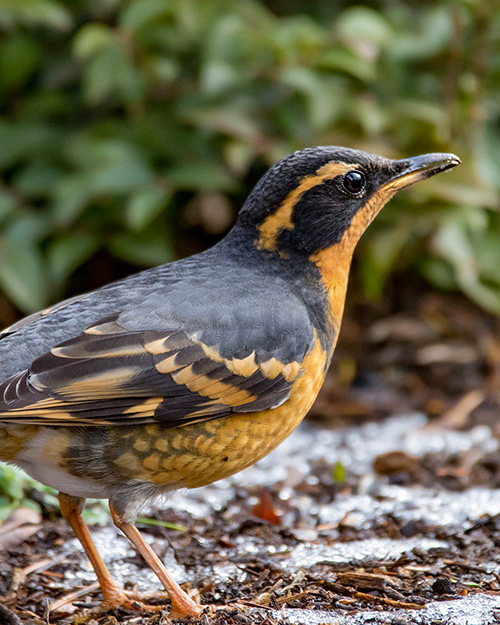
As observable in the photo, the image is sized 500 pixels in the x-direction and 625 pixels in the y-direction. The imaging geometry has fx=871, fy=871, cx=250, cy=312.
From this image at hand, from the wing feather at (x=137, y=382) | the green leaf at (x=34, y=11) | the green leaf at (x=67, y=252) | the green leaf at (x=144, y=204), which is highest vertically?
the green leaf at (x=34, y=11)

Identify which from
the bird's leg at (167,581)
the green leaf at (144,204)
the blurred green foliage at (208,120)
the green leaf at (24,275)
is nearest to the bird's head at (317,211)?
the bird's leg at (167,581)

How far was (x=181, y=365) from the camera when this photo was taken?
152 inches

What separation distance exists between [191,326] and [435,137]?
4055 millimetres

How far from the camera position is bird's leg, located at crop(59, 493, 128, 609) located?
3993mm

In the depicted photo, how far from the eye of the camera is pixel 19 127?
24.5 ft

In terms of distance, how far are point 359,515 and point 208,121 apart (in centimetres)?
351

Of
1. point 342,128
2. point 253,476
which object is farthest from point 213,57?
point 253,476

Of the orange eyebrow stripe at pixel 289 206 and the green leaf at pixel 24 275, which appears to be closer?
the orange eyebrow stripe at pixel 289 206

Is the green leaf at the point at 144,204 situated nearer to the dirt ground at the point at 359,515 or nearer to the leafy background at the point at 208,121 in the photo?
the leafy background at the point at 208,121

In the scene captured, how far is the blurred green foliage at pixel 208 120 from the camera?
23.1ft

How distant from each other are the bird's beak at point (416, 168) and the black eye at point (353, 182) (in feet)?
0.59

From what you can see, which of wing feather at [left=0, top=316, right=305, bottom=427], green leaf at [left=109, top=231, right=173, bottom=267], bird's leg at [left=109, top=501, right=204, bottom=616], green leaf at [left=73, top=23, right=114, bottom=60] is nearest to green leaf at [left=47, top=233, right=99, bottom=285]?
green leaf at [left=109, top=231, right=173, bottom=267]

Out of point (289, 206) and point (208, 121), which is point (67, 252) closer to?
point (208, 121)

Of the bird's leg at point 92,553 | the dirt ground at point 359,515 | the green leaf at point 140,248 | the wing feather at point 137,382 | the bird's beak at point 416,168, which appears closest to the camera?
the wing feather at point 137,382
